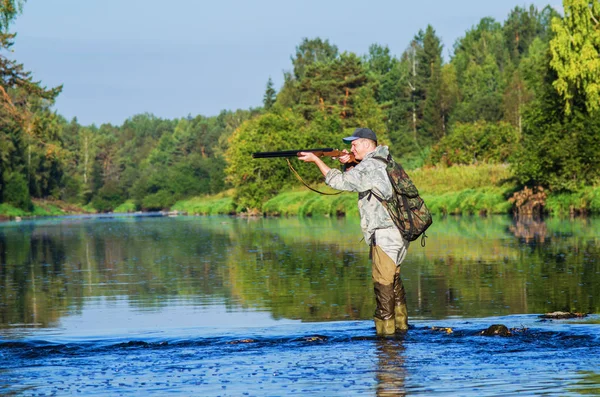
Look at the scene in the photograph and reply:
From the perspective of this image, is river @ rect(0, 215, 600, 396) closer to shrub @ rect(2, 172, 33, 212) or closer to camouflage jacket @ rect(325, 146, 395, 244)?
camouflage jacket @ rect(325, 146, 395, 244)

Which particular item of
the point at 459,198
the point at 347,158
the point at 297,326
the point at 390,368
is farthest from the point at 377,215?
the point at 459,198

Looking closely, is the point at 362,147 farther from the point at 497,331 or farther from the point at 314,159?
the point at 497,331

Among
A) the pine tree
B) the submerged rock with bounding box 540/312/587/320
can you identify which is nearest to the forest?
the pine tree

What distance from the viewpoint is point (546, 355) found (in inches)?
367

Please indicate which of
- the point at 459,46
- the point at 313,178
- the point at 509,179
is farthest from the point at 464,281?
the point at 459,46

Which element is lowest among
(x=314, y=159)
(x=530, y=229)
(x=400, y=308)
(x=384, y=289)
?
(x=400, y=308)

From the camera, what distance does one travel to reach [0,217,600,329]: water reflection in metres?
14.4

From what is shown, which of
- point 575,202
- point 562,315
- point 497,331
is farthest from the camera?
point 575,202

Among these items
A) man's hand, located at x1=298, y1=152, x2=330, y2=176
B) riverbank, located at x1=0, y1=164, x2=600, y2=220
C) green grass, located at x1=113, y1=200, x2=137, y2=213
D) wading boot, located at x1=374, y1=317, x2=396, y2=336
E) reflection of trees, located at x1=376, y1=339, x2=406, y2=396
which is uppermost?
green grass, located at x1=113, y1=200, x2=137, y2=213

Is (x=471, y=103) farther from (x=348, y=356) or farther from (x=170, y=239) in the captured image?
(x=348, y=356)

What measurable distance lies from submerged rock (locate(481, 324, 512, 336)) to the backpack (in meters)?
1.29

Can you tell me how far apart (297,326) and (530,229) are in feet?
80.2

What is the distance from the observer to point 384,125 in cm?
9256

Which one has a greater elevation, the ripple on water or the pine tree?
the pine tree
